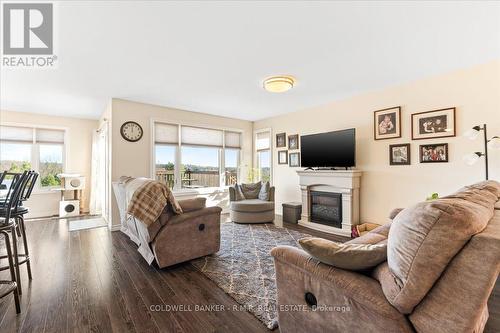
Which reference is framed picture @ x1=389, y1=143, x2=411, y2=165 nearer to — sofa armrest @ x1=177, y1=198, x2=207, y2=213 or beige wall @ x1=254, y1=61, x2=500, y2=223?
beige wall @ x1=254, y1=61, x2=500, y2=223

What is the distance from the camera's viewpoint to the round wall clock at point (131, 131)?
14.6 feet

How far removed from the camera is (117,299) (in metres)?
2.04

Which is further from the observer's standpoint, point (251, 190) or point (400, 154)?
point (251, 190)

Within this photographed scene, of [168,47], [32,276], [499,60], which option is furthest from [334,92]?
[32,276]

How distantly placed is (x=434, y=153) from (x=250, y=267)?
3.11 m

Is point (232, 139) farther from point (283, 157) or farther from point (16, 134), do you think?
point (16, 134)

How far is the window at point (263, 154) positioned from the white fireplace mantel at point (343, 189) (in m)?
1.65

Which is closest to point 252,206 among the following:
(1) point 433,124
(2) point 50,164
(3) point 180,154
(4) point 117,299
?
(3) point 180,154

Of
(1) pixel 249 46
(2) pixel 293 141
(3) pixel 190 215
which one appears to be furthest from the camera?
(2) pixel 293 141

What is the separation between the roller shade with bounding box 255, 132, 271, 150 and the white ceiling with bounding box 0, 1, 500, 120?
2.01 m

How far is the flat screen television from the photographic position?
411cm

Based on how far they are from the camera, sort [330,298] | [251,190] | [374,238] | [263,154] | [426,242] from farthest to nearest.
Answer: [263,154], [251,190], [374,238], [330,298], [426,242]

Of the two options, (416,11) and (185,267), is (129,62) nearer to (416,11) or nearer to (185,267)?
(185,267)

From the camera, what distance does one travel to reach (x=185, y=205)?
281 cm
